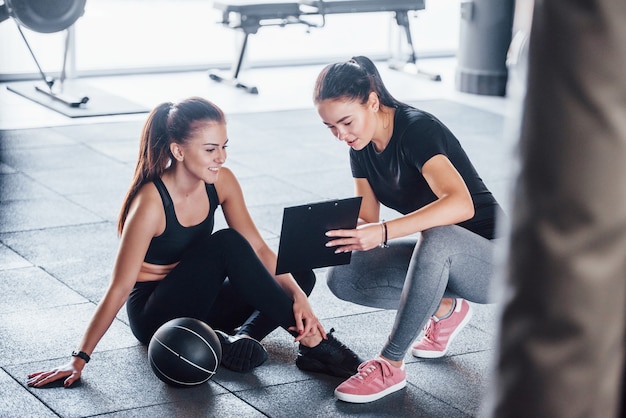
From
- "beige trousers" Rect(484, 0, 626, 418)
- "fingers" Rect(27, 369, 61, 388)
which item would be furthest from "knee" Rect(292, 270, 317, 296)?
"beige trousers" Rect(484, 0, 626, 418)

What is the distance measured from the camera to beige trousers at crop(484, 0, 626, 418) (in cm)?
46

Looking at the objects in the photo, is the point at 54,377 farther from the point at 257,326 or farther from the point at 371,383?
the point at 371,383

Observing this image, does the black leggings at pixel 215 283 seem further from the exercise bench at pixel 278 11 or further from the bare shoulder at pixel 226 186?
the exercise bench at pixel 278 11

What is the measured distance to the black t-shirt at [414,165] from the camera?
2539 mm

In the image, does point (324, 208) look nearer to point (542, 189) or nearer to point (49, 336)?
point (49, 336)

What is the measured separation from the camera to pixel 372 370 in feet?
8.45

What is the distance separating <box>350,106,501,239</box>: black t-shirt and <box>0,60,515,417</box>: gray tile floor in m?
0.48

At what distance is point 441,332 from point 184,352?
839mm

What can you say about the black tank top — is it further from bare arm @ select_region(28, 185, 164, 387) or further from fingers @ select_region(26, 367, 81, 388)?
fingers @ select_region(26, 367, 81, 388)

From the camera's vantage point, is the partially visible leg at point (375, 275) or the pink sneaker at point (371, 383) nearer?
the pink sneaker at point (371, 383)

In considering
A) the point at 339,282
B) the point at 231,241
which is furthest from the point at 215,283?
the point at 339,282

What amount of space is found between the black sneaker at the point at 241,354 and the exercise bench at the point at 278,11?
4952mm

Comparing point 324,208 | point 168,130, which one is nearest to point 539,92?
point 324,208

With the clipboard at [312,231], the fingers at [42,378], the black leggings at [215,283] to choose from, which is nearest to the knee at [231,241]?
the black leggings at [215,283]
